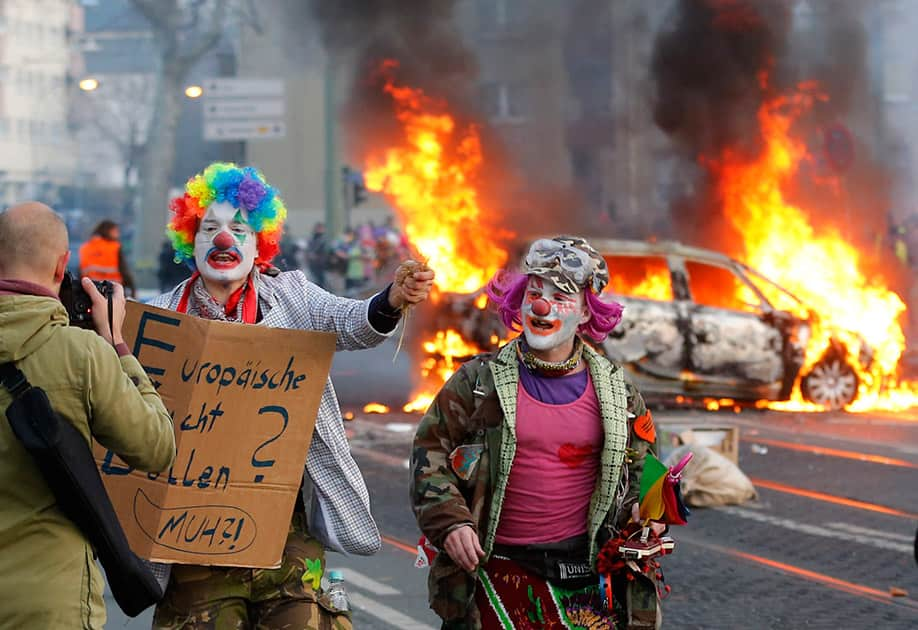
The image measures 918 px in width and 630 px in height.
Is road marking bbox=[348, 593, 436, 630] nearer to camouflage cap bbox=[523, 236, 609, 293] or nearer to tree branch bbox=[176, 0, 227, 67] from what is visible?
camouflage cap bbox=[523, 236, 609, 293]

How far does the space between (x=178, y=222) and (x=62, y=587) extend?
5.63ft

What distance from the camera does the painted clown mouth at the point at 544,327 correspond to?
4.36 meters

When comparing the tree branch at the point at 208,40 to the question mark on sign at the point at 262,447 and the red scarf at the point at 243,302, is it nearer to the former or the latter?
the red scarf at the point at 243,302

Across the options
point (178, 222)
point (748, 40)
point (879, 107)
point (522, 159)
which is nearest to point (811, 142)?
point (748, 40)

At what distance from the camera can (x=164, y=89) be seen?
40.4 metres

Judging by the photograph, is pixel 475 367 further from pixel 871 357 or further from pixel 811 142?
pixel 811 142

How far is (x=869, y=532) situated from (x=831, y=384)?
5.53 m

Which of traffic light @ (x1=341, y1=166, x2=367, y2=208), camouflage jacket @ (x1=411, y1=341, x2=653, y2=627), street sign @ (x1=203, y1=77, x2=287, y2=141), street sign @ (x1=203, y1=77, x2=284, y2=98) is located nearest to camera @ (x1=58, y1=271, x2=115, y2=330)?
camouflage jacket @ (x1=411, y1=341, x2=653, y2=627)

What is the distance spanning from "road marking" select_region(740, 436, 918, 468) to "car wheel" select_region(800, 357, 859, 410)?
1.85m

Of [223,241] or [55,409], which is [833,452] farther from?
[55,409]

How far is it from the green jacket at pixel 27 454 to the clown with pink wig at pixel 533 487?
1.16m

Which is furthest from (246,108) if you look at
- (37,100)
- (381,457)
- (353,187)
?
(37,100)

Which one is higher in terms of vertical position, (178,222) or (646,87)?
(646,87)

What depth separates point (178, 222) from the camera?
4727mm
